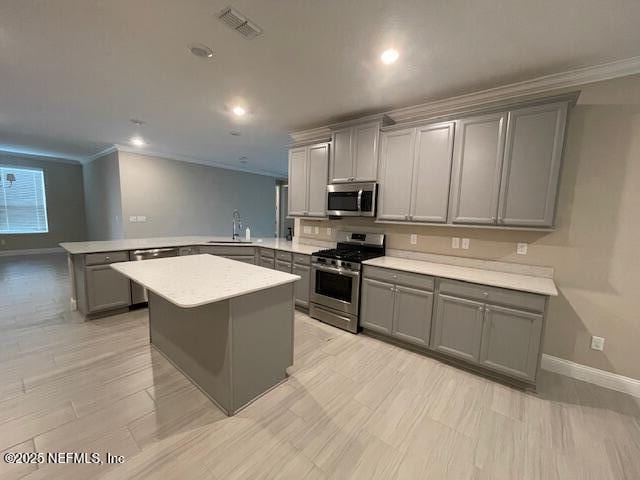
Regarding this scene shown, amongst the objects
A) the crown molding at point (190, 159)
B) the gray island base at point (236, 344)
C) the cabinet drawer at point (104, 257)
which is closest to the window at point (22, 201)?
the crown molding at point (190, 159)

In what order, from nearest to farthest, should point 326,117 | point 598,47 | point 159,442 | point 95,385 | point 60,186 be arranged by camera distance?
point 159,442 < point 598,47 < point 95,385 < point 326,117 < point 60,186

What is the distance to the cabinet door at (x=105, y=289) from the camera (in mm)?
3293

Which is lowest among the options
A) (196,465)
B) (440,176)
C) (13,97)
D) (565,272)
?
(196,465)

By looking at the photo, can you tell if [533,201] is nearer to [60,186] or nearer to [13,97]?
[13,97]

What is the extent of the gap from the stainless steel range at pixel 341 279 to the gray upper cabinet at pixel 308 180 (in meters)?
0.72

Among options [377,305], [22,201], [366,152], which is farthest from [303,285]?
[22,201]

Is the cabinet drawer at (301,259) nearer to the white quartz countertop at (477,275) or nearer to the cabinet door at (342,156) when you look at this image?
the white quartz countertop at (477,275)

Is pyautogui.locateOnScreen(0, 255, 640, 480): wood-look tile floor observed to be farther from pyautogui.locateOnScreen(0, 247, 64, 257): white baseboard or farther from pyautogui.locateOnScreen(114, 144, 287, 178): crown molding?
pyautogui.locateOnScreen(0, 247, 64, 257): white baseboard

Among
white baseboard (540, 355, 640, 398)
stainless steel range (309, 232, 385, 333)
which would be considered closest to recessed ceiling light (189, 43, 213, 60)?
stainless steel range (309, 232, 385, 333)

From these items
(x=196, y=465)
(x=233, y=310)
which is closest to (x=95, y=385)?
(x=196, y=465)

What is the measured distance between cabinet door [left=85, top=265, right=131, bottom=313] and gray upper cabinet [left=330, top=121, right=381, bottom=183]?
10.3ft

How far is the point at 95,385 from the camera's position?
2.13 meters

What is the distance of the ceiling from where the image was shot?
1683mm

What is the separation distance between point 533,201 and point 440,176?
857 millimetres
